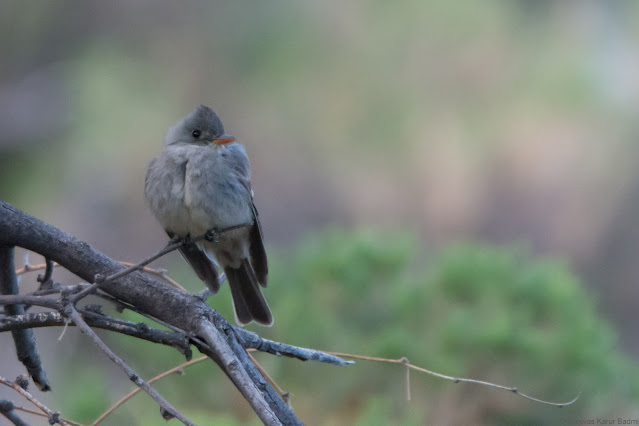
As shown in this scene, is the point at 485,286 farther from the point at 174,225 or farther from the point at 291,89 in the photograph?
the point at 291,89

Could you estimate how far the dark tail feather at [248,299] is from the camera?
2564 mm

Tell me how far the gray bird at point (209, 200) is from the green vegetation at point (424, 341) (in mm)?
925

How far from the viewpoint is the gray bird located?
2.34 meters

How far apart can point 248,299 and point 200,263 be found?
0.74 feet

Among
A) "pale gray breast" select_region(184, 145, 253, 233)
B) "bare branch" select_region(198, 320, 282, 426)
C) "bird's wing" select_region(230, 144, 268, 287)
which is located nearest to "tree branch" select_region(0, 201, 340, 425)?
"bare branch" select_region(198, 320, 282, 426)

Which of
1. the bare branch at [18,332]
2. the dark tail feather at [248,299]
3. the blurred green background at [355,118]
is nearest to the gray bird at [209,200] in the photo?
the dark tail feather at [248,299]

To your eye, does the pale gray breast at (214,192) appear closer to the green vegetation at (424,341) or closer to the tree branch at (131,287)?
the tree branch at (131,287)

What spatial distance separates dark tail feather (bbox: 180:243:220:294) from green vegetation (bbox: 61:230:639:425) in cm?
103

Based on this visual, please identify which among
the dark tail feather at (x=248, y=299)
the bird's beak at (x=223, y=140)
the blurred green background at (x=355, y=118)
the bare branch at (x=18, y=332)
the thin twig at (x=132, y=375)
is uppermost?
the blurred green background at (x=355, y=118)

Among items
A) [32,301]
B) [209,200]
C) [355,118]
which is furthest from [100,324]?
[355,118]

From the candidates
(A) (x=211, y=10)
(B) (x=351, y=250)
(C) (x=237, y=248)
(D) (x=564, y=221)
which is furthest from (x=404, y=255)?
(A) (x=211, y=10)

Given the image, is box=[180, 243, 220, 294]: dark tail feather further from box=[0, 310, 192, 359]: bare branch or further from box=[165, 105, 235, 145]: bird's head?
box=[0, 310, 192, 359]: bare branch

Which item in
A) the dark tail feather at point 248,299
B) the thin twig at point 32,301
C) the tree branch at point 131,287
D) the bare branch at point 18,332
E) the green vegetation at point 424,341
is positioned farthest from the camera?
the green vegetation at point 424,341

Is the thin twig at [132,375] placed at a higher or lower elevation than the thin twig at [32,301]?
lower
